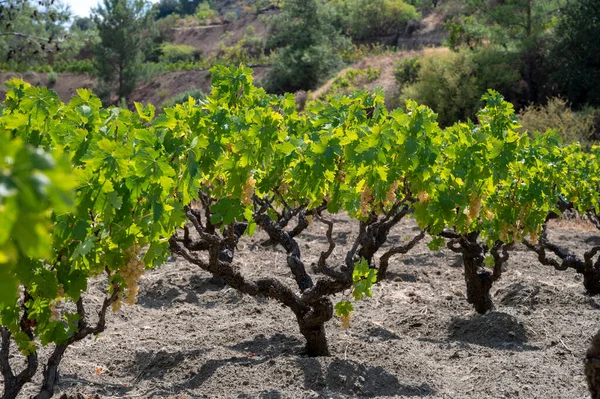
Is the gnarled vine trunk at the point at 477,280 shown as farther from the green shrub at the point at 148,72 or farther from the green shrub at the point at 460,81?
the green shrub at the point at 148,72

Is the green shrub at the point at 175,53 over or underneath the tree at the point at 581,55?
over

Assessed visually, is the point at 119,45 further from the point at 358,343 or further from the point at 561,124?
the point at 358,343

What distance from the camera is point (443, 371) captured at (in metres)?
4.95

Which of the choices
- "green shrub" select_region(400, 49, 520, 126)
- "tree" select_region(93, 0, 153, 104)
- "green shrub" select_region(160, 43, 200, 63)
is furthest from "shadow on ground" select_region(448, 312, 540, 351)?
"green shrub" select_region(160, 43, 200, 63)

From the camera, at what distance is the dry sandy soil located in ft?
14.4

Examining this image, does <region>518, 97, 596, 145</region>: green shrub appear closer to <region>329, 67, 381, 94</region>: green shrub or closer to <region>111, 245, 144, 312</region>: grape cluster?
<region>329, 67, 381, 94</region>: green shrub

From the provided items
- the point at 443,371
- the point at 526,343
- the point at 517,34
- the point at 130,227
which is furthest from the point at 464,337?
the point at 517,34

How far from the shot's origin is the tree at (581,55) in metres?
19.9

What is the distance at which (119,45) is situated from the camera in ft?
103

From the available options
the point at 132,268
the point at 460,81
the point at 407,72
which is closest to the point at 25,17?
the point at 407,72

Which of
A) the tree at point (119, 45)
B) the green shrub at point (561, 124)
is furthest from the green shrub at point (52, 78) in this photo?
the green shrub at point (561, 124)

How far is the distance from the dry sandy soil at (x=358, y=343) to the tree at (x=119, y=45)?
25.3 meters

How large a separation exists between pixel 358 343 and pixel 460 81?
15989 mm

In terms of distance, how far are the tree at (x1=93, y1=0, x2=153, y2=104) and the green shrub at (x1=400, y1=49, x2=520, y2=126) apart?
15.2 m
